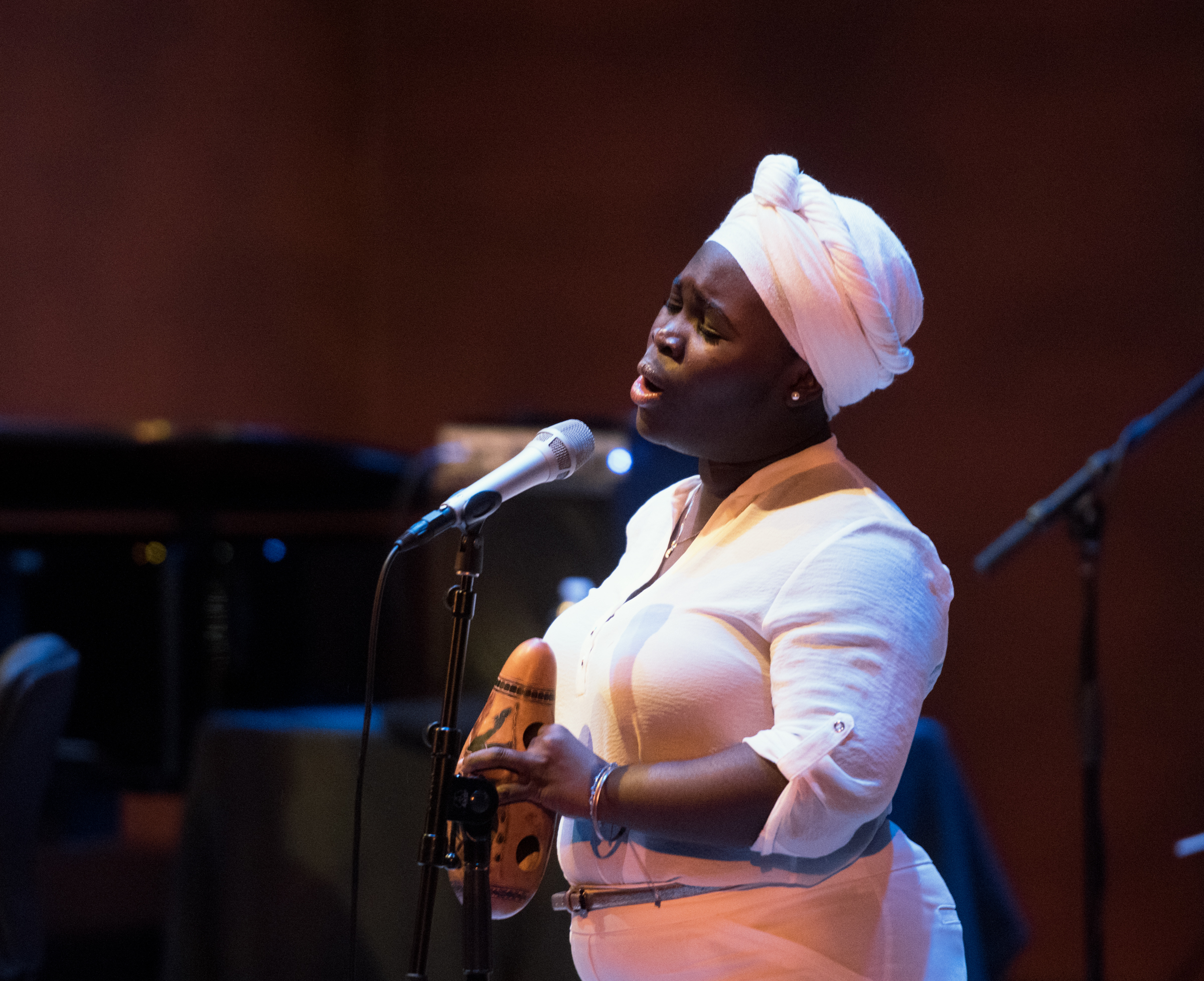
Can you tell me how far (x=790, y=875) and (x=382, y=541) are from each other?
408cm

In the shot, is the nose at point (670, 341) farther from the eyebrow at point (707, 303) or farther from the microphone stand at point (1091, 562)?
the microphone stand at point (1091, 562)

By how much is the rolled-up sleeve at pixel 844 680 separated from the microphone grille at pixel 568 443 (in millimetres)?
316

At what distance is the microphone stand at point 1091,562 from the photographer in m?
3.01

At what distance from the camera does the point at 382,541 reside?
543cm

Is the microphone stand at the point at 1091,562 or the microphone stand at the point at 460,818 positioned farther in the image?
the microphone stand at the point at 1091,562

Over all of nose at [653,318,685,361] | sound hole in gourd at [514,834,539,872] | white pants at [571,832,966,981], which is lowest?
white pants at [571,832,966,981]

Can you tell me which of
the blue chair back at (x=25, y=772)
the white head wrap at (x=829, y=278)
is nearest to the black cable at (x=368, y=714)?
the white head wrap at (x=829, y=278)

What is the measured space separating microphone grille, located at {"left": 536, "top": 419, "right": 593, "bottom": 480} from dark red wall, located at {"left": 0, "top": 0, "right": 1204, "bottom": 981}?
8.03ft

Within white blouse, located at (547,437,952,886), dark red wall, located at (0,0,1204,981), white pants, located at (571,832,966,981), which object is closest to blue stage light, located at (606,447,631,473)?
white blouse, located at (547,437,952,886)

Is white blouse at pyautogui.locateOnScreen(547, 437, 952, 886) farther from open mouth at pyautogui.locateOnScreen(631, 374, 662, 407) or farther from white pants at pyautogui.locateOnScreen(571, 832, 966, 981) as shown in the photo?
open mouth at pyautogui.locateOnScreen(631, 374, 662, 407)

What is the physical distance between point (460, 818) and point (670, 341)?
0.65m

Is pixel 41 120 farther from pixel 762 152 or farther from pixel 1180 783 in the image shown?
pixel 1180 783

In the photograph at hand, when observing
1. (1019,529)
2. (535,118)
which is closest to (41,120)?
(535,118)

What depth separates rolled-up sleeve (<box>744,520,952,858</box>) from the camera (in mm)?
1366
